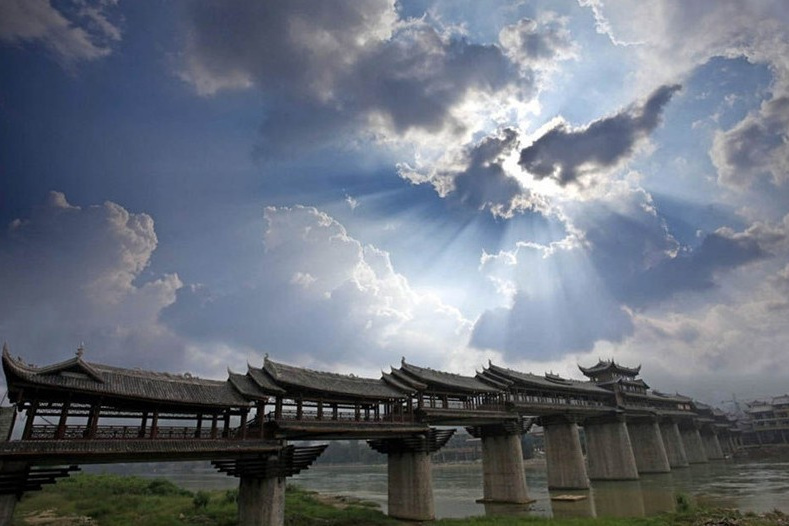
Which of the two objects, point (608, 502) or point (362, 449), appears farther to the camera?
point (362, 449)

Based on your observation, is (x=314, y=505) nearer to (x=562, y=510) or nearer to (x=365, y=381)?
(x=365, y=381)

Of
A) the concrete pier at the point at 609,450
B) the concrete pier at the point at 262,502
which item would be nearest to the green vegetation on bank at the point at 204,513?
the concrete pier at the point at 262,502

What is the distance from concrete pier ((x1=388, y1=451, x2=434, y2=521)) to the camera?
29250 millimetres

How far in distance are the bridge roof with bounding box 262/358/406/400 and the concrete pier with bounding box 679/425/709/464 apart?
72.6m

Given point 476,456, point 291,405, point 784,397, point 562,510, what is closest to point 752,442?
point 784,397

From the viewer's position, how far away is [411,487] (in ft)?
98.2

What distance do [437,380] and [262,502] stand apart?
1647 centimetres

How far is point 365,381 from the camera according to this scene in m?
32.4

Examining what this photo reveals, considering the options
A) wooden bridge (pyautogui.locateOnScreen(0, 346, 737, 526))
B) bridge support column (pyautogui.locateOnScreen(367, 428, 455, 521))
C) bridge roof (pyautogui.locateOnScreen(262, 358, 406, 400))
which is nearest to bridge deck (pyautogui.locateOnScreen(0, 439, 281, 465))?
wooden bridge (pyautogui.locateOnScreen(0, 346, 737, 526))

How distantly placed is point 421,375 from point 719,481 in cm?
4051

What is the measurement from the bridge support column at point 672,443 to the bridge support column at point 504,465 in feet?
147

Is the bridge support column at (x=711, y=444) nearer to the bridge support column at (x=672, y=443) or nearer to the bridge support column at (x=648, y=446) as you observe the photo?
the bridge support column at (x=672, y=443)

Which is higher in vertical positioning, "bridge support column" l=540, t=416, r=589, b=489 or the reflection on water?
"bridge support column" l=540, t=416, r=589, b=489

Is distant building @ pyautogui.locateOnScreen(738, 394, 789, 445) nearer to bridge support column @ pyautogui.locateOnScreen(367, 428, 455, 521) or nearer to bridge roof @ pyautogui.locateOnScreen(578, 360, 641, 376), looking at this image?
bridge roof @ pyautogui.locateOnScreen(578, 360, 641, 376)
